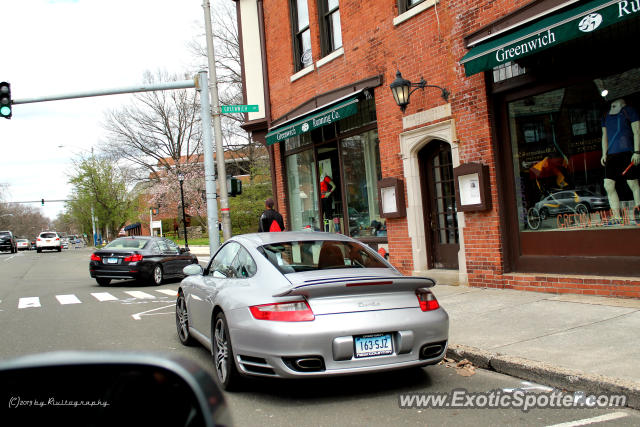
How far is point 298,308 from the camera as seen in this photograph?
15.9 ft

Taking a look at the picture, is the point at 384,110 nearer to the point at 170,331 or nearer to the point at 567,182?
the point at 567,182

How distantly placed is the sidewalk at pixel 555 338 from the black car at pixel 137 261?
9979mm

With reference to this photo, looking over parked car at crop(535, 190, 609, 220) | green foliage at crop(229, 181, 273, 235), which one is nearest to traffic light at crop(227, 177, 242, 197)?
parked car at crop(535, 190, 609, 220)

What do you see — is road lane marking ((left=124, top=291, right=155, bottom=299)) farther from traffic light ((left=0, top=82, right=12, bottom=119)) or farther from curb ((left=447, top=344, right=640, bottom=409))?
curb ((left=447, top=344, right=640, bottom=409))

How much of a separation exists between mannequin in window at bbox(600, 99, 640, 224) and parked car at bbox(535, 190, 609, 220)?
191mm

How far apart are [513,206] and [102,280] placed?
1222 cm

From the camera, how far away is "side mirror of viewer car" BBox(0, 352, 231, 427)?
1604 millimetres

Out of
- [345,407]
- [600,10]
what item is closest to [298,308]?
[345,407]

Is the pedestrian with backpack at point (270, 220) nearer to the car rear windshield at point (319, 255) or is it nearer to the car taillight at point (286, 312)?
the car rear windshield at point (319, 255)

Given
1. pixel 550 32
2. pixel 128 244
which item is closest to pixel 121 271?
pixel 128 244

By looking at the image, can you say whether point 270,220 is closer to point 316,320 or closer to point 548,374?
point 316,320

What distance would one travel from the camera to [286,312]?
484 cm

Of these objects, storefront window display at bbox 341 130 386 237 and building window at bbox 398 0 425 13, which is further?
storefront window display at bbox 341 130 386 237

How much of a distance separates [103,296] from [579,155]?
10781mm
